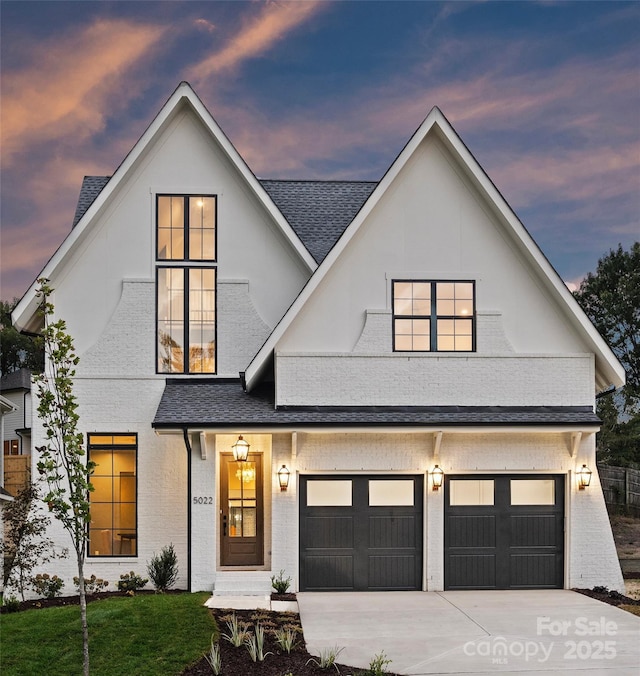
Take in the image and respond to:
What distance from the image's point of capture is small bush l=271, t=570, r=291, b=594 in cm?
1397

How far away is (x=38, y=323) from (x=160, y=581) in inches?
255

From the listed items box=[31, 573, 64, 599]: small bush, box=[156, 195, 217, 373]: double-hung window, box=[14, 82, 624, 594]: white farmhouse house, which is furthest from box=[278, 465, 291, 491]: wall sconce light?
box=[31, 573, 64, 599]: small bush

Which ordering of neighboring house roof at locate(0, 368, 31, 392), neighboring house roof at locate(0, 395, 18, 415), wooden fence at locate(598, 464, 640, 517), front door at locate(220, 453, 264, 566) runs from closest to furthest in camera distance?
front door at locate(220, 453, 264, 566) → neighboring house roof at locate(0, 395, 18, 415) → wooden fence at locate(598, 464, 640, 517) → neighboring house roof at locate(0, 368, 31, 392)

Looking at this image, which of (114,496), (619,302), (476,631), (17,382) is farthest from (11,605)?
(619,302)

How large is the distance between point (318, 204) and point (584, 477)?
29.5 feet

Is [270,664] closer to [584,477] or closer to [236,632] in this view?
[236,632]

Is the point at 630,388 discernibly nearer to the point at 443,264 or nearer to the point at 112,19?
the point at 443,264

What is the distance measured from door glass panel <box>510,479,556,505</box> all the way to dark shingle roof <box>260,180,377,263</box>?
22.1 feet

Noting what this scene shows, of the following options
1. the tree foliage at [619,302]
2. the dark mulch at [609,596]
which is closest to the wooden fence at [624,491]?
the tree foliage at [619,302]

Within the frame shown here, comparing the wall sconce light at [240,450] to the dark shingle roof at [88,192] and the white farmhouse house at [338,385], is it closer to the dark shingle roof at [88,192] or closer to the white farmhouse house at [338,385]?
the white farmhouse house at [338,385]

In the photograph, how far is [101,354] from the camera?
15.9 meters

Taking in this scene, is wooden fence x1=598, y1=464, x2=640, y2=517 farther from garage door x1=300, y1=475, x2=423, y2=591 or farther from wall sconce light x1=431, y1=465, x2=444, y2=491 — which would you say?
garage door x1=300, y1=475, x2=423, y2=591

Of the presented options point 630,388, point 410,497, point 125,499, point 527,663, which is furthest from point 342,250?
point 630,388

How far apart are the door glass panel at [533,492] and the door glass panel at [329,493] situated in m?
3.31
